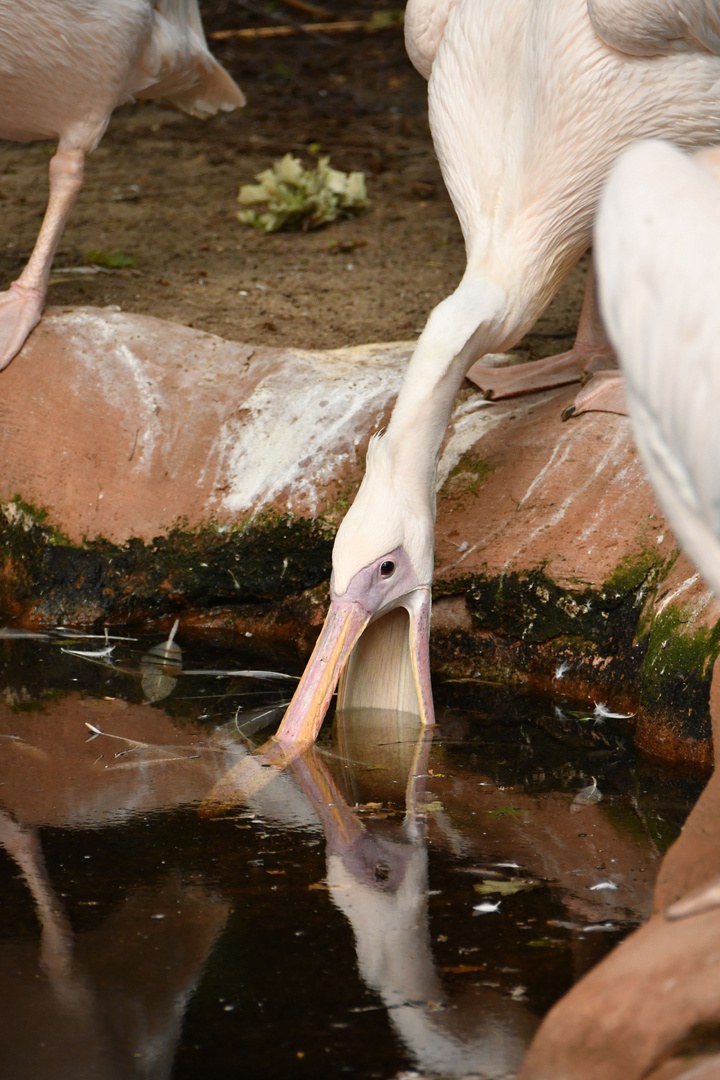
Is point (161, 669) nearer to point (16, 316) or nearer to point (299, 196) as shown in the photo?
point (16, 316)

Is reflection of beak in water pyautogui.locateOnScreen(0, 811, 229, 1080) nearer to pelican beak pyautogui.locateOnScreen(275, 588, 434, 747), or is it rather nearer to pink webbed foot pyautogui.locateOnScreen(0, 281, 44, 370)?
pelican beak pyautogui.locateOnScreen(275, 588, 434, 747)

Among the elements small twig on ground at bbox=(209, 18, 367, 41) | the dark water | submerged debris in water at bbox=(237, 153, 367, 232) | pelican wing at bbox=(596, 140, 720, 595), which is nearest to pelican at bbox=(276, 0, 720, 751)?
the dark water

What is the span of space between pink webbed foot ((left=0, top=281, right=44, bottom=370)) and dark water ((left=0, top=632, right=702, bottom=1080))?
1127mm

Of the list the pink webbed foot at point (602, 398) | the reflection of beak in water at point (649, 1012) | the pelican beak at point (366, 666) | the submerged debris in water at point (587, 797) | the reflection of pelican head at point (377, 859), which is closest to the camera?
the reflection of beak in water at point (649, 1012)

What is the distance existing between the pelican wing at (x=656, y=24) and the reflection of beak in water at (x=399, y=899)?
1.86 m

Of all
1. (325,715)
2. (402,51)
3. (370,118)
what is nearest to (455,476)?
(325,715)

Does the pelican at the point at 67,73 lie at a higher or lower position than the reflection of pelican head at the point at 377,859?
higher

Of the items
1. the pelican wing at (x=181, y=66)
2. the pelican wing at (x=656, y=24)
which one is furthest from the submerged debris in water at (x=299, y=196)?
the pelican wing at (x=656, y=24)

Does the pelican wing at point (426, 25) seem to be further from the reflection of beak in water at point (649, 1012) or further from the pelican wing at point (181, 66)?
the reflection of beak in water at point (649, 1012)

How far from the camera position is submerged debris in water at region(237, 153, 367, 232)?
6.25 m

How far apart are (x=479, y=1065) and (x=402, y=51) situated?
30.3 feet

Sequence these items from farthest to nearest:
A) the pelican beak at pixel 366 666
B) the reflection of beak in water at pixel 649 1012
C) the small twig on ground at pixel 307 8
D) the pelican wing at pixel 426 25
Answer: the small twig on ground at pixel 307 8, the pelican wing at pixel 426 25, the pelican beak at pixel 366 666, the reflection of beak in water at pixel 649 1012

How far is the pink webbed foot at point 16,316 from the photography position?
12.9ft

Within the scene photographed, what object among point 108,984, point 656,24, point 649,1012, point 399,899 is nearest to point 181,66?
point 656,24
